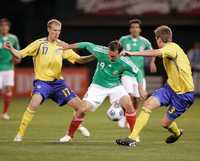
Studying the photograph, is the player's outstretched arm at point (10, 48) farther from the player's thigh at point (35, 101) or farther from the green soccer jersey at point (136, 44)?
the green soccer jersey at point (136, 44)

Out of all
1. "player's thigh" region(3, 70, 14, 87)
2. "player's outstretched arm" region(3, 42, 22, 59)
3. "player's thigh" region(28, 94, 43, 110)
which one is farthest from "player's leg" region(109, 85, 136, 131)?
"player's thigh" region(3, 70, 14, 87)

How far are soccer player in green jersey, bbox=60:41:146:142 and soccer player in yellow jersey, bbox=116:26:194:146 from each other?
635 millimetres

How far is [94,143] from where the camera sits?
46.8ft

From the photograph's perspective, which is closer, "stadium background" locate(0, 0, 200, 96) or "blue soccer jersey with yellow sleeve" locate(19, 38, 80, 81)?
"blue soccer jersey with yellow sleeve" locate(19, 38, 80, 81)

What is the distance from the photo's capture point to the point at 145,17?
2723cm

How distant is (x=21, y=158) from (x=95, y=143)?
247cm

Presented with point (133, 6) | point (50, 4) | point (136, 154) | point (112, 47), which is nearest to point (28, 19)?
point (50, 4)

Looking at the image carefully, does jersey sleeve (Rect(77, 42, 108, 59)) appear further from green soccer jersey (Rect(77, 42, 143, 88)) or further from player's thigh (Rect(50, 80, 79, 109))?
player's thigh (Rect(50, 80, 79, 109))

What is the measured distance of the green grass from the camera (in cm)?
1229

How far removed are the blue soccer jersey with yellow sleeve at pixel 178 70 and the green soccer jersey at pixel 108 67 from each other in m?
0.71

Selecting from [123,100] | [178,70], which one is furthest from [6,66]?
[178,70]

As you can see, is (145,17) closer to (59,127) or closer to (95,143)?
(59,127)

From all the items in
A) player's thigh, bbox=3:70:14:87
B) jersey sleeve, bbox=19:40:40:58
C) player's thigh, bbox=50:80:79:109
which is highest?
jersey sleeve, bbox=19:40:40:58

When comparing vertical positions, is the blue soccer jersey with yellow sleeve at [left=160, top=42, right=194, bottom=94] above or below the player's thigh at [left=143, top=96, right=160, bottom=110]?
above
